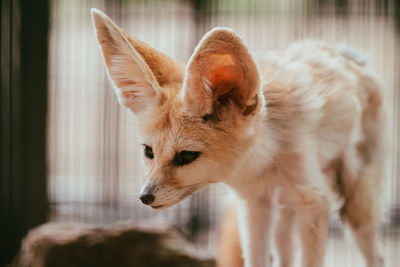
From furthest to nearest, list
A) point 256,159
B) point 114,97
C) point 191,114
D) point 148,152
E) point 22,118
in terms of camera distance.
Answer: point 114,97 → point 22,118 → point 256,159 → point 148,152 → point 191,114

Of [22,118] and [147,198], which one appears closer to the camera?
[147,198]

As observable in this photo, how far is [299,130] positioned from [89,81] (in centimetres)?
418

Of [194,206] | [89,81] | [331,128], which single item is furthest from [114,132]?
[331,128]

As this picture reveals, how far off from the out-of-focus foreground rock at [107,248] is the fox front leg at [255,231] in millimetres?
1559

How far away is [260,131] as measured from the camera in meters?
2.48

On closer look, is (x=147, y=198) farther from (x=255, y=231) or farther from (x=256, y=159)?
(x=255, y=231)

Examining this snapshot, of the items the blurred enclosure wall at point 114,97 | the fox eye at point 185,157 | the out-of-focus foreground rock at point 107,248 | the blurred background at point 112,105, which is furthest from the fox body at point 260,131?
the blurred enclosure wall at point 114,97

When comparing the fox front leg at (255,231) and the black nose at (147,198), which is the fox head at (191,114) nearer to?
the black nose at (147,198)

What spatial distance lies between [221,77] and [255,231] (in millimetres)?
1030

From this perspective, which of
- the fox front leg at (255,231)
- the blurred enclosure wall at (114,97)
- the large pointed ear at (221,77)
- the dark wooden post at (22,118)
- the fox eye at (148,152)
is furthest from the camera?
the blurred enclosure wall at (114,97)

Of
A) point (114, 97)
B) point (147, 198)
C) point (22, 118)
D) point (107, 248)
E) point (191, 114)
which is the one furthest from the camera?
point (114, 97)

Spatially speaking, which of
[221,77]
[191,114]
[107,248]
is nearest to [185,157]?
[191,114]

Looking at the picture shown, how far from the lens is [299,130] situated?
261 centimetres

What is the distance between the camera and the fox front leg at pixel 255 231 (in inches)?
110
